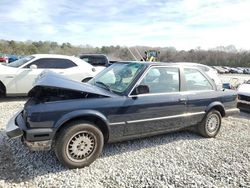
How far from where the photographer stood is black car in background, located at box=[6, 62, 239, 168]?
3.63m

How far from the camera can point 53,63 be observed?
8914 millimetres

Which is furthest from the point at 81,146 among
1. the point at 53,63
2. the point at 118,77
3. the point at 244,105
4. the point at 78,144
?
the point at 244,105

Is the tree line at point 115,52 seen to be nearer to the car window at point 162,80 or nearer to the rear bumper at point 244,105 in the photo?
the rear bumper at point 244,105

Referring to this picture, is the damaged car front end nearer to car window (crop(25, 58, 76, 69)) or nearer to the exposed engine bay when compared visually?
the exposed engine bay

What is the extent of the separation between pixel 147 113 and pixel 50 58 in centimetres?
558

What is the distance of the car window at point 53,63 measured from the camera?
28.6 feet

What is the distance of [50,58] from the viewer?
888cm

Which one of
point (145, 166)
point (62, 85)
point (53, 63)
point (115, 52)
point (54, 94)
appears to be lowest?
point (145, 166)

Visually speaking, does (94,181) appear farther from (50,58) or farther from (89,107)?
(50,58)

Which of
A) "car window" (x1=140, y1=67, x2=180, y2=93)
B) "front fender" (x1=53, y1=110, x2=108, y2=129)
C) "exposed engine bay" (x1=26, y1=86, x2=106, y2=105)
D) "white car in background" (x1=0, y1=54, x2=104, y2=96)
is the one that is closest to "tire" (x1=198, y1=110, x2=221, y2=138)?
"car window" (x1=140, y1=67, x2=180, y2=93)

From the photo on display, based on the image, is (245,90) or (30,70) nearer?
(30,70)

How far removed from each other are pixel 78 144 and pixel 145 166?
3.61ft

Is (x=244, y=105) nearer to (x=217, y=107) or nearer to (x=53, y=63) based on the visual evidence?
(x=217, y=107)

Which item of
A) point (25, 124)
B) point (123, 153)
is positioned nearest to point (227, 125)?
point (123, 153)
